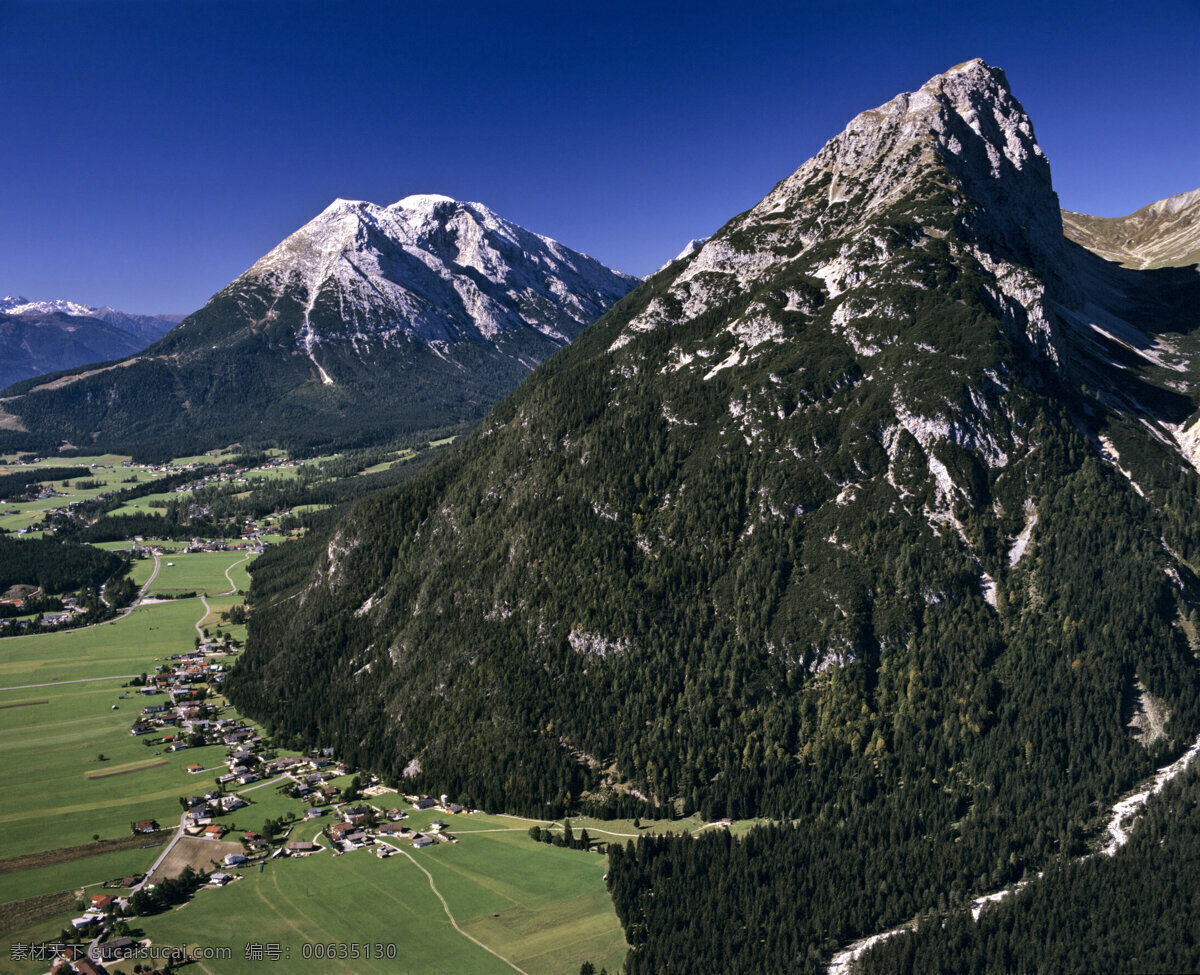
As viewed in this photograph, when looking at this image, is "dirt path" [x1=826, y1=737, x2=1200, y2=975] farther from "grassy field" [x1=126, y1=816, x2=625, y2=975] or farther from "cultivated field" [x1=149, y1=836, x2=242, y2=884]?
"cultivated field" [x1=149, y1=836, x2=242, y2=884]

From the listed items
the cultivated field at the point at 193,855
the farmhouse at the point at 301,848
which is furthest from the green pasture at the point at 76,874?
the farmhouse at the point at 301,848

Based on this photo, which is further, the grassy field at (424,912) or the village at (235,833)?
the village at (235,833)

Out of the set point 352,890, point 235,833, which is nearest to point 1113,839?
point 352,890

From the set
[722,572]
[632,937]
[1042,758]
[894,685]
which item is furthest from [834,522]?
[632,937]

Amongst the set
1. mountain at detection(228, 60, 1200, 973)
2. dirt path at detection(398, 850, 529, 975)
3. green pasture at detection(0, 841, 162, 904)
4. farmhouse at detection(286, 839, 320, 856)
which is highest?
mountain at detection(228, 60, 1200, 973)

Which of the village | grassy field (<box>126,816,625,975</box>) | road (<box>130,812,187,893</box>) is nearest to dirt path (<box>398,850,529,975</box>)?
grassy field (<box>126,816,625,975</box>)

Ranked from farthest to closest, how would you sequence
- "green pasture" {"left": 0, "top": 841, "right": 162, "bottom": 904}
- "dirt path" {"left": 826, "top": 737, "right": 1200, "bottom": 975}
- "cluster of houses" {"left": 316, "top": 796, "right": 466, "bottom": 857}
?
"cluster of houses" {"left": 316, "top": 796, "right": 466, "bottom": 857} < "green pasture" {"left": 0, "top": 841, "right": 162, "bottom": 904} < "dirt path" {"left": 826, "top": 737, "right": 1200, "bottom": 975}

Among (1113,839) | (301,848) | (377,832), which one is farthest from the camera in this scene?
(377,832)

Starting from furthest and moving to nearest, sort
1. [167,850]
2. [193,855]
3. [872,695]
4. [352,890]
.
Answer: [872,695]
[167,850]
[193,855]
[352,890]

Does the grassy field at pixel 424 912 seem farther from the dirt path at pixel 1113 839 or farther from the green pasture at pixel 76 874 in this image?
the dirt path at pixel 1113 839

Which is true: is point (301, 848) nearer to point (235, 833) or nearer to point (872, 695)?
point (235, 833)
